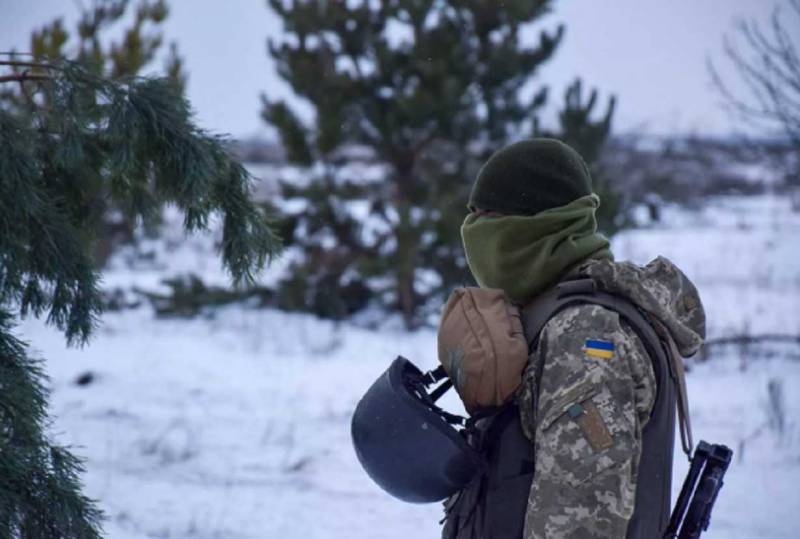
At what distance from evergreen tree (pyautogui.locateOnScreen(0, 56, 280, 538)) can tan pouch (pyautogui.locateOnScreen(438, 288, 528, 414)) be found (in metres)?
1.10

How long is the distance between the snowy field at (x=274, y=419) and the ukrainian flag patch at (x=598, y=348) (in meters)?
1.71

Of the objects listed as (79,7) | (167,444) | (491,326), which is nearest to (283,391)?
(167,444)

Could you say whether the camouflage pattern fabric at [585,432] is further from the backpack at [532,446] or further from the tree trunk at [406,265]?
the tree trunk at [406,265]

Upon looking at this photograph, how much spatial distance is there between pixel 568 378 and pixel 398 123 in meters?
7.75

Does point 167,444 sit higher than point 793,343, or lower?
lower

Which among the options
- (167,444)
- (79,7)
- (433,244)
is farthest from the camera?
(79,7)

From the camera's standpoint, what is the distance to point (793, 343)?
A: 26.0 feet

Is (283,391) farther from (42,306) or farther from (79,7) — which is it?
(79,7)

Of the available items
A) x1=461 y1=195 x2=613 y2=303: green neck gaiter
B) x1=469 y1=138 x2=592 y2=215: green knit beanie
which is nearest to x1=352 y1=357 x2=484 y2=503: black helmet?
x1=461 y1=195 x2=613 y2=303: green neck gaiter

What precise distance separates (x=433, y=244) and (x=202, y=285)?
275 centimetres

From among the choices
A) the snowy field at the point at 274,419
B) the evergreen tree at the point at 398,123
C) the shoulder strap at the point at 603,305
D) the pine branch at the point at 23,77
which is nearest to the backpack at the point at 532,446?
the shoulder strap at the point at 603,305

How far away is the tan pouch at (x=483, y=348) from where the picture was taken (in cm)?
165

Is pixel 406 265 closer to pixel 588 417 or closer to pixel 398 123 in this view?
pixel 398 123

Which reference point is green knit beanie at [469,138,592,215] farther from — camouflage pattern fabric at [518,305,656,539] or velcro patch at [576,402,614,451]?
velcro patch at [576,402,614,451]
